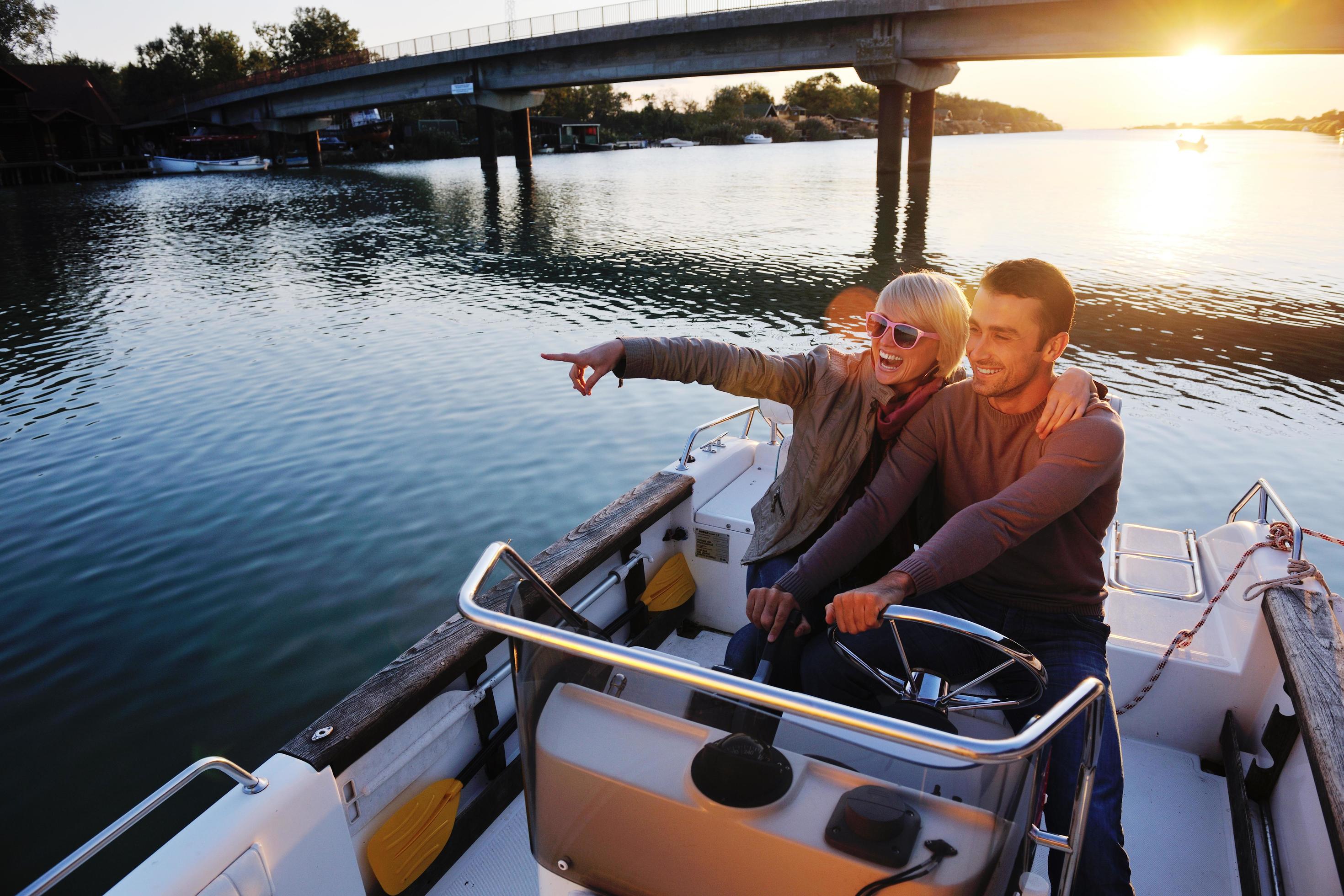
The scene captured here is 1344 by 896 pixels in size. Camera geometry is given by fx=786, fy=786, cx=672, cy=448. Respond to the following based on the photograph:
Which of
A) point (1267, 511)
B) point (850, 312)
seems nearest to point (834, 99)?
point (850, 312)

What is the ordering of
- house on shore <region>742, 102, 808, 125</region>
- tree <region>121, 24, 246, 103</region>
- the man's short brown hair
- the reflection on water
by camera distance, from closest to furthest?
the man's short brown hair < the reflection on water < tree <region>121, 24, 246, 103</region> < house on shore <region>742, 102, 808, 125</region>

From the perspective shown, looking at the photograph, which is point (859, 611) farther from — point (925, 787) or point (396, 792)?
point (396, 792)

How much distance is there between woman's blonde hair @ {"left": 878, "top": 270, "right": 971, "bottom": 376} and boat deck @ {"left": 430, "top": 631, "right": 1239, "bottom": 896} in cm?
166

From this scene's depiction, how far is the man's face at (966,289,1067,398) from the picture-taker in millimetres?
2365

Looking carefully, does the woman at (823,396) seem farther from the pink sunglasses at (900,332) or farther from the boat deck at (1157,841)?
the boat deck at (1157,841)

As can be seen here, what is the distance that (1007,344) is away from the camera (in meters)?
2.39

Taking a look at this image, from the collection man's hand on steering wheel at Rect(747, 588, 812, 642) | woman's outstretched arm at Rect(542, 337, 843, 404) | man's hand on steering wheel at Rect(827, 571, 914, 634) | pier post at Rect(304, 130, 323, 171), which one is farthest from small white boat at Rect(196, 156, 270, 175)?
man's hand on steering wheel at Rect(827, 571, 914, 634)

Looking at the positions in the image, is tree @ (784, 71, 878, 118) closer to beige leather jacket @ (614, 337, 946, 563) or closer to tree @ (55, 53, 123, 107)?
tree @ (55, 53, 123, 107)

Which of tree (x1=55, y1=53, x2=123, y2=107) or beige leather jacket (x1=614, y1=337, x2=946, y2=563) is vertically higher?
tree (x1=55, y1=53, x2=123, y2=107)

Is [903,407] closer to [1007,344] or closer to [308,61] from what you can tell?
[1007,344]

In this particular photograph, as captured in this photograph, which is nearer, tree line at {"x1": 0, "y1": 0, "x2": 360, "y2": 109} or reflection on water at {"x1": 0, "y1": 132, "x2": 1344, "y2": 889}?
reflection on water at {"x1": 0, "y1": 132, "x2": 1344, "y2": 889}

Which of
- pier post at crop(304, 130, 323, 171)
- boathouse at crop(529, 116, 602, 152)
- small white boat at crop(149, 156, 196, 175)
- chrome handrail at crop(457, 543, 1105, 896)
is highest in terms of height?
boathouse at crop(529, 116, 602, 152)

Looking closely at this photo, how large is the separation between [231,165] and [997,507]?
6551 cm

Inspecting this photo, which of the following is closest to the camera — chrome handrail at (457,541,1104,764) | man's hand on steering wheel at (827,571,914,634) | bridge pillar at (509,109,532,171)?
chrome handrail at (457,541,1104,764)
